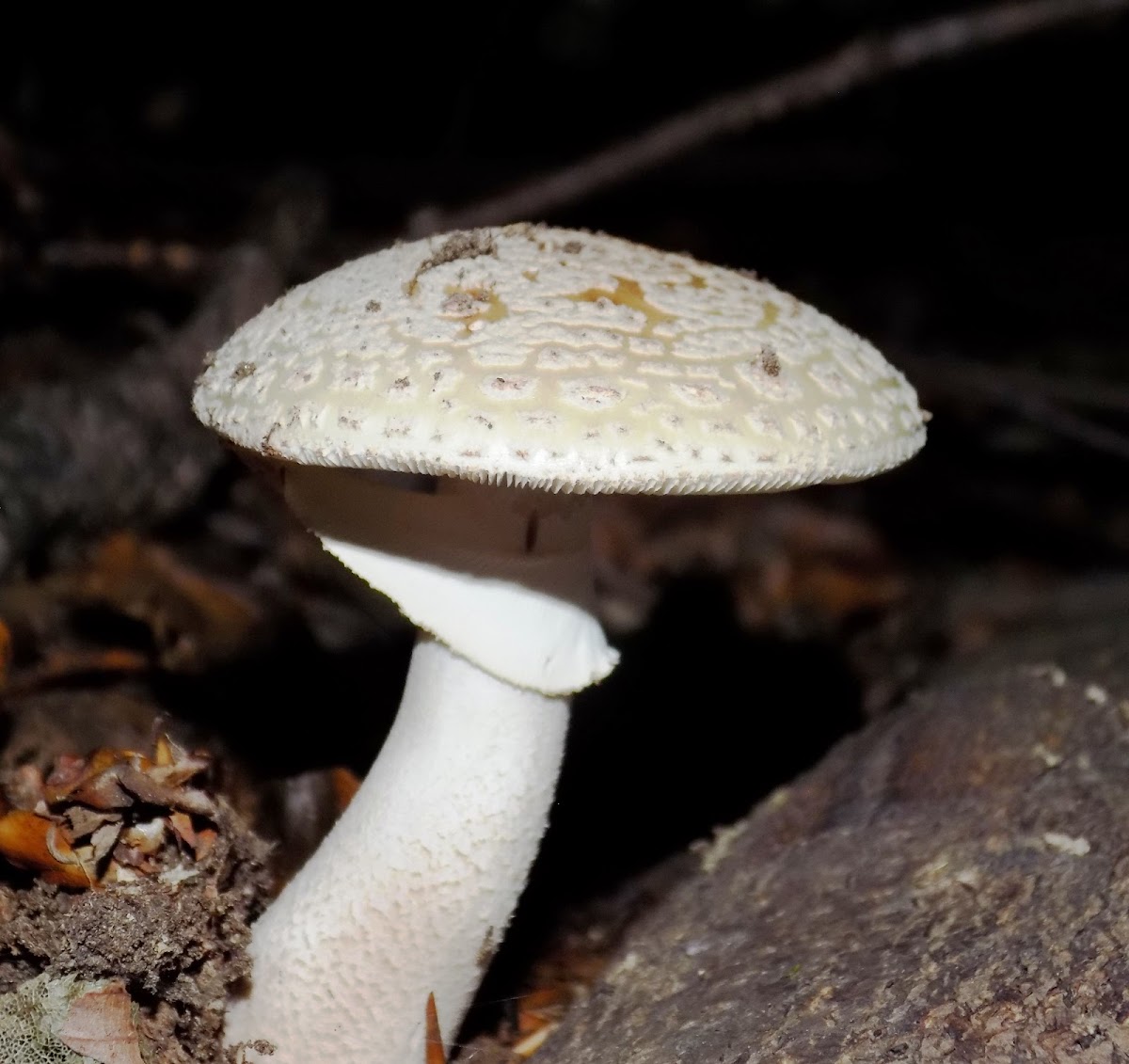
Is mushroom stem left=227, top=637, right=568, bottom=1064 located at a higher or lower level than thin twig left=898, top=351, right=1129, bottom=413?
higher

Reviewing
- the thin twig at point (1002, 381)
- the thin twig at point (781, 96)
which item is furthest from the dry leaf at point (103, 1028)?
the thin twig at point (1002, 381)

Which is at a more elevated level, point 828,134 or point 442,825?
point 442,825

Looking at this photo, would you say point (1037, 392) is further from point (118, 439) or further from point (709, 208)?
point (709, 208)

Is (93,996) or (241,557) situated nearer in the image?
(93,996)

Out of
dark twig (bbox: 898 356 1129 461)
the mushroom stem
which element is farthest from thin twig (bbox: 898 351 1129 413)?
the mushroom stem

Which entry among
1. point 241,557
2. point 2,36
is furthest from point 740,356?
point 2,36

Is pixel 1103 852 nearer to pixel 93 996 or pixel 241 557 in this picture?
pixel 93 996

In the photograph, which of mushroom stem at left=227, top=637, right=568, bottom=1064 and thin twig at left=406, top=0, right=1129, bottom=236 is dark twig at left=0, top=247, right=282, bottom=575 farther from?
mushroom stem at left=227, top=637, right=568, bottom=1064

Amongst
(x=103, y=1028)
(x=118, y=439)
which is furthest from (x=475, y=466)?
(x=118, y=439)
